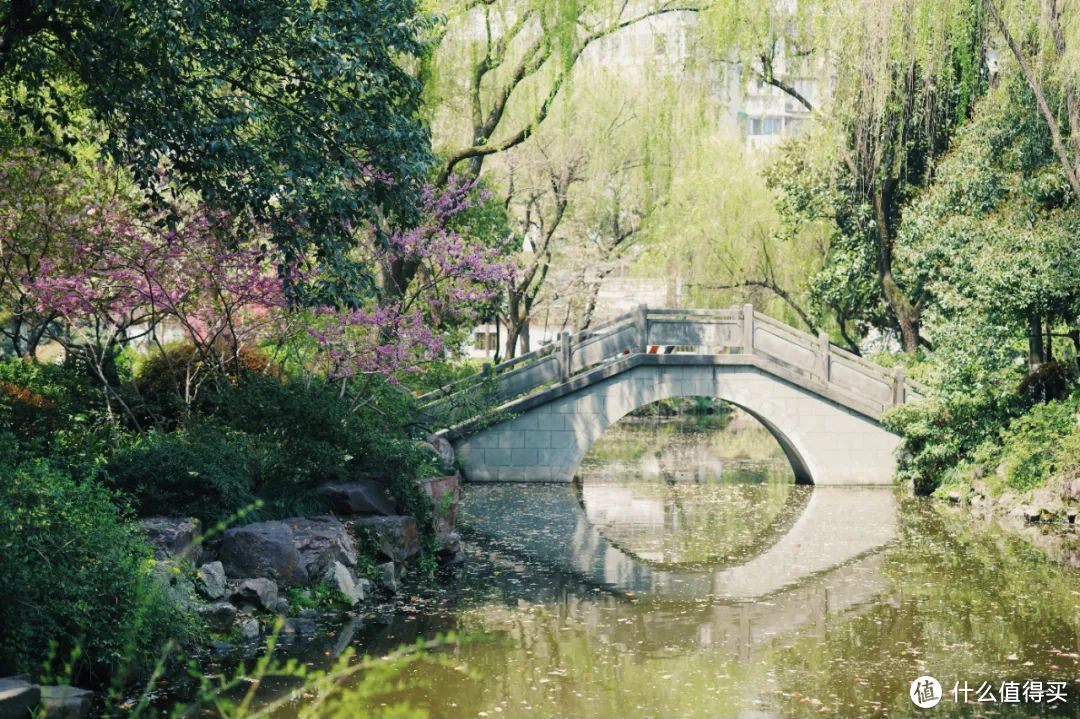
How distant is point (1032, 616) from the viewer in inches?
335

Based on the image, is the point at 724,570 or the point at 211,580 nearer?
the point at 211,580

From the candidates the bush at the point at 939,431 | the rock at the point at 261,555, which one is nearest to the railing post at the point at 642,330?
the bush at the point at 939,431

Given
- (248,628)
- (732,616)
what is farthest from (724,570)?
(248,628)

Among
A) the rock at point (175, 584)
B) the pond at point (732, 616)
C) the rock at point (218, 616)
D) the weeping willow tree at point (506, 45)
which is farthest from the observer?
the weeping willow tree at point (506, 45)

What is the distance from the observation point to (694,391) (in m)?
17.6

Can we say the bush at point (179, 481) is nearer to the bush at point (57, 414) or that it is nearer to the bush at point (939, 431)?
the bush at point (57, 414)

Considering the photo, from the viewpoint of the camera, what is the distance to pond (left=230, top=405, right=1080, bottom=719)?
257 inches

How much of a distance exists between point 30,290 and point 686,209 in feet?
50.3

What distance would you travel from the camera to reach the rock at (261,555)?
8414mm

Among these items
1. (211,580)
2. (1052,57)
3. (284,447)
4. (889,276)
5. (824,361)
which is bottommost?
(211,580)

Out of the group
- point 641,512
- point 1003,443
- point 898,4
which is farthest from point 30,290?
point 1003,443

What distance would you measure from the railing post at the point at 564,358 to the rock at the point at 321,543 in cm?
835

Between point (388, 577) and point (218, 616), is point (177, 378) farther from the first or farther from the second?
point (218, 616)

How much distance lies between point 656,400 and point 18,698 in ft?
42.4
